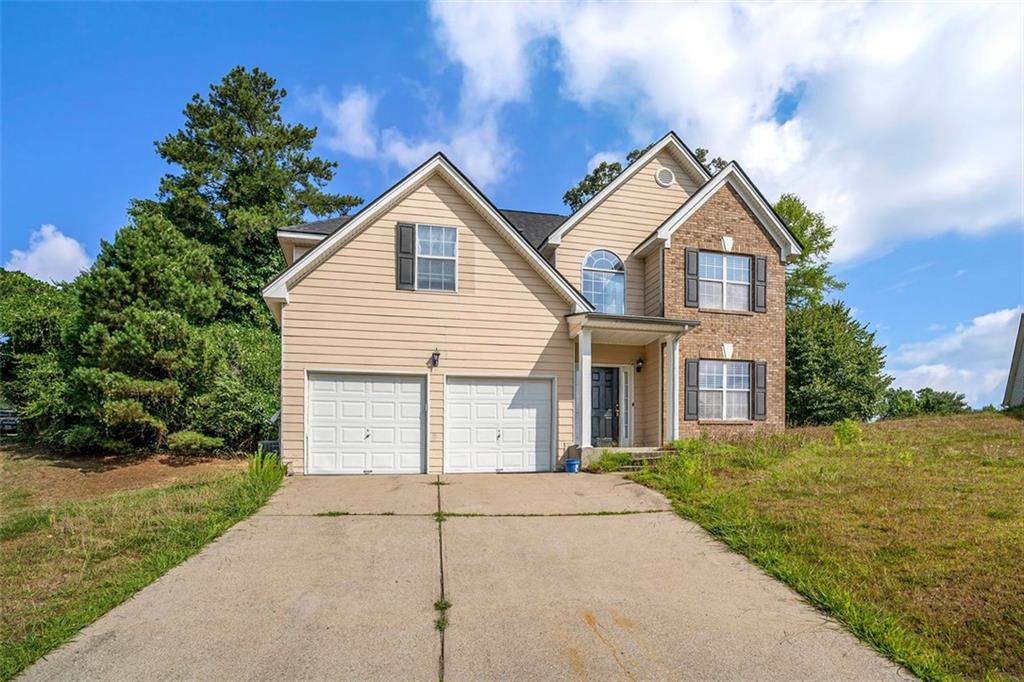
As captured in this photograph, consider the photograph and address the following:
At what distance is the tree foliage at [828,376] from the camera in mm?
21422

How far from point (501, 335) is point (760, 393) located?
24.4ft

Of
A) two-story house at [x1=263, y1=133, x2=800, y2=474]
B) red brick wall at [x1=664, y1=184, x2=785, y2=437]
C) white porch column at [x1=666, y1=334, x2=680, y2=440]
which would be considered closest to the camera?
two-story house at [x1=263, y1=133, x2=800, y2=474]

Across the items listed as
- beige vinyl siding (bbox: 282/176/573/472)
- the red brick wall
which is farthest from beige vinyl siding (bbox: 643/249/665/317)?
beige vinyl siding (bbox: 282/176/573/472)

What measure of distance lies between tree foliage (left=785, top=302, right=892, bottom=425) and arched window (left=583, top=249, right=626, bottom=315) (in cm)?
1027

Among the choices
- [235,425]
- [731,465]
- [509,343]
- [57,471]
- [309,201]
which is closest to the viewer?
[731,465]

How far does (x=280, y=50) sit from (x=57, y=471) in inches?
487

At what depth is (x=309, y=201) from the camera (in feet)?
97.6

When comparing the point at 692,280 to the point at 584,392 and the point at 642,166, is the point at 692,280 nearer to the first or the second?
the point at 642,166

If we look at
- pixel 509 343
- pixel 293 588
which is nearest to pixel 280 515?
pixel 293 588

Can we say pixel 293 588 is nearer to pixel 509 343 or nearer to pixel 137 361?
pixel 509 343

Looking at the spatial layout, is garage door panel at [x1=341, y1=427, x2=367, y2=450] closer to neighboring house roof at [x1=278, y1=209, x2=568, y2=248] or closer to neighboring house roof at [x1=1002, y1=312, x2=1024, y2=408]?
neighboring house roof at [x1=278, y1=209, x2=568, y2=248]

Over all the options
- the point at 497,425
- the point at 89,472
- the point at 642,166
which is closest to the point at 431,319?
the point at 497,425

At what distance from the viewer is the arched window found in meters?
15.3

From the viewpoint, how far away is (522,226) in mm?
17016
